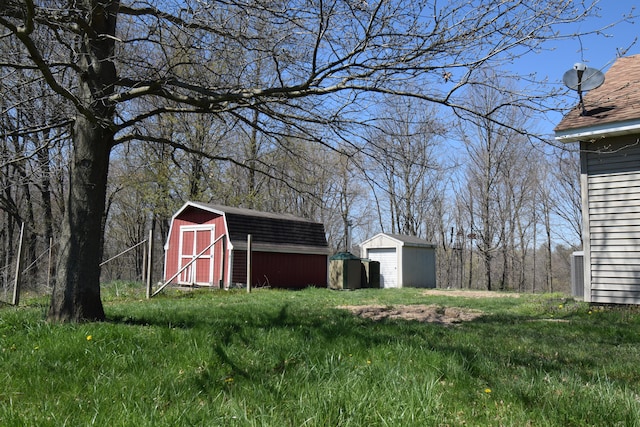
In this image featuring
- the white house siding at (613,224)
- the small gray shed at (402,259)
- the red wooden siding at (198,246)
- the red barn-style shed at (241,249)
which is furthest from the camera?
the small gray shed at (402,259)

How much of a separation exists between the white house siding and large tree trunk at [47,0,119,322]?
840cm

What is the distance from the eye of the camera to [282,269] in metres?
20.0

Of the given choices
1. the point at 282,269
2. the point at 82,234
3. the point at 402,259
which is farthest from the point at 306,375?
the point at 402,259

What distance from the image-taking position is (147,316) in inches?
270

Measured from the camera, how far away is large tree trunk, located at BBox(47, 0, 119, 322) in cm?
595

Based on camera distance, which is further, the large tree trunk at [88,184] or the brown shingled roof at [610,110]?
the brown shingled roof at [610,110]

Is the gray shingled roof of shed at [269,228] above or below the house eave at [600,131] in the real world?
below

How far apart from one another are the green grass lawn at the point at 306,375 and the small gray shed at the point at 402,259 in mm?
18915

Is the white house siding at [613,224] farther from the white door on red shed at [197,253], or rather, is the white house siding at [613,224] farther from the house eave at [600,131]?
the white door on red shed at [197,253]

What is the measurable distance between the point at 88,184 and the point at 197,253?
13734 mm

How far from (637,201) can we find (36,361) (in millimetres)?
9997

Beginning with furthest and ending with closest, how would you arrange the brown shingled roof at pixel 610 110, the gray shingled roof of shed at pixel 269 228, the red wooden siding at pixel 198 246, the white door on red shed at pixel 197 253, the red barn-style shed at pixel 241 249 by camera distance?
the white door on red shed at pixel 197 253
the red wooden siding at pixel 198 246
the gray shingled roof of shed at pixel 269 228
the red barn-style shed at pixel 241 249
the brown shingled roof at pixel 610 110

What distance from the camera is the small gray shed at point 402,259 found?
25328mm

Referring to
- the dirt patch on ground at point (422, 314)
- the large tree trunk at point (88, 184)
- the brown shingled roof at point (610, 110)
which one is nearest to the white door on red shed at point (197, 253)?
the dirt patch on ground at point (422, 314)
